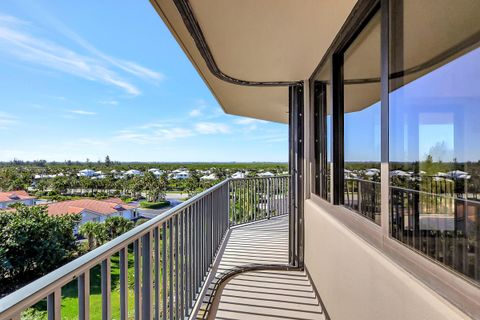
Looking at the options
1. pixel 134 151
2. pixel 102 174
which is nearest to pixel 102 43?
pixel 134 151

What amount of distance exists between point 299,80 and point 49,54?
2803 cm

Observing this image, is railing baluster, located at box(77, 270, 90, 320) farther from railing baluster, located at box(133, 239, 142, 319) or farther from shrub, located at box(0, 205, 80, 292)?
shrub, located at box(0, 205, 80, 292)

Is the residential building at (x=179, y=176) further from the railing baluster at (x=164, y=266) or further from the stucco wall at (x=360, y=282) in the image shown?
the railing baluster at (x=164, y=266)

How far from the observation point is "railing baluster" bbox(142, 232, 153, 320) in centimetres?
146

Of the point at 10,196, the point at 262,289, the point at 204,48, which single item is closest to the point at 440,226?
the point at 204,48

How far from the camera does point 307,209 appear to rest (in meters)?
3.25

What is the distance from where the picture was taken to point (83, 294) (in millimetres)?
914

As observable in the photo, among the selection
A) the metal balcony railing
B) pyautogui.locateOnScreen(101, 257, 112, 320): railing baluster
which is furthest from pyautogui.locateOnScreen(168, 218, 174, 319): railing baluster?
pyautogui.locateOnScreen(101, 257, 112, 320): railing baluster

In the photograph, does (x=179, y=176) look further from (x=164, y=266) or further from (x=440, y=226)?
(x=440, y=226)

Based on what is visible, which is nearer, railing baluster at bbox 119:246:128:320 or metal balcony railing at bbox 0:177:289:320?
metal balcony railing at bbox 0:177:289:320

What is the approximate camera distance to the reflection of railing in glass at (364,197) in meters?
1.52

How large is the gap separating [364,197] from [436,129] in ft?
2.58

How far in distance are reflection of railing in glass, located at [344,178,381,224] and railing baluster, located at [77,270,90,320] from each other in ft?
4.52

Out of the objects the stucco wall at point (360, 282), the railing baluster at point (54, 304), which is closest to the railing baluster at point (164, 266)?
the railing baluster at point (54, 304)
